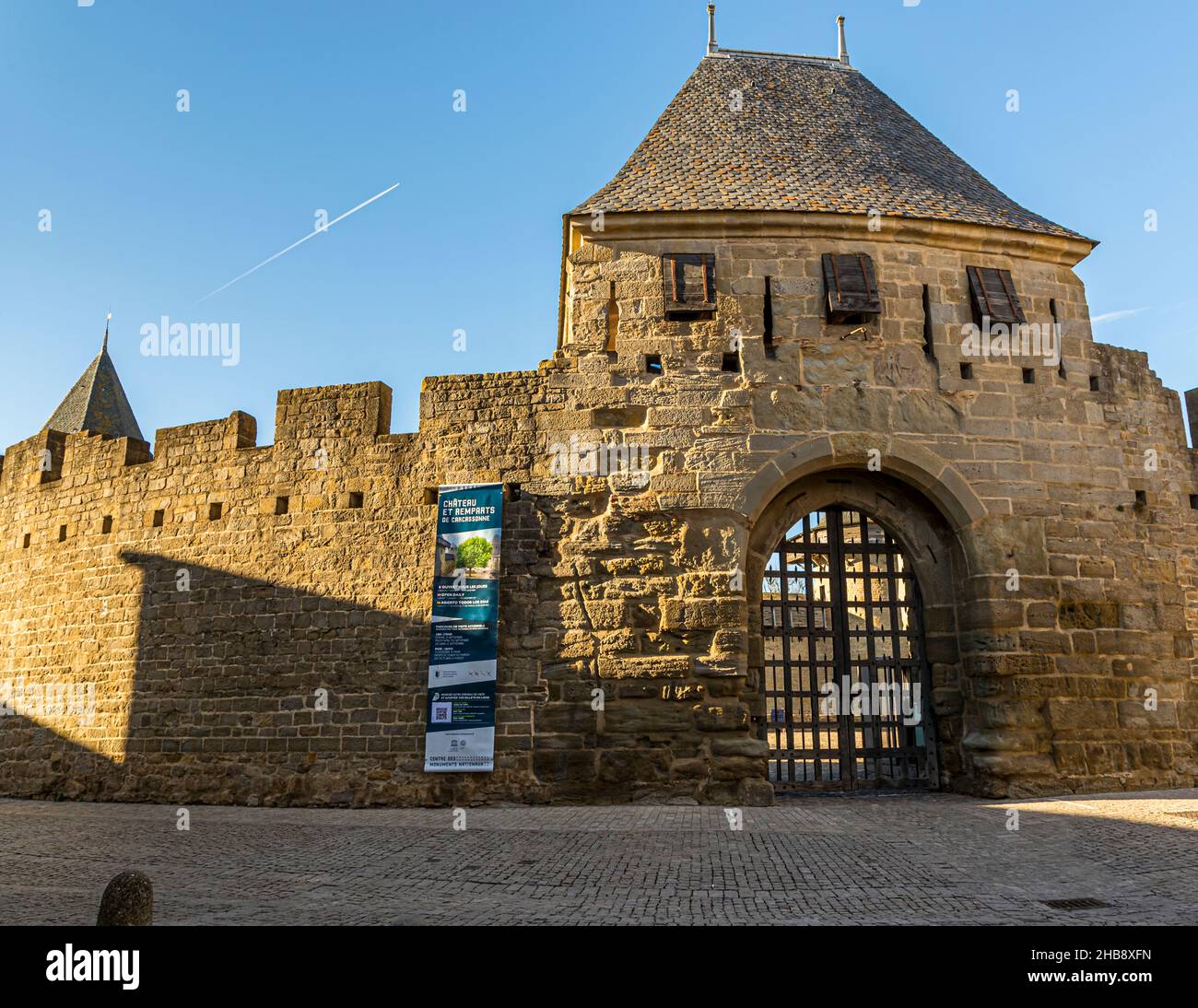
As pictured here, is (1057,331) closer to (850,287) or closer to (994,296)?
(994,296)

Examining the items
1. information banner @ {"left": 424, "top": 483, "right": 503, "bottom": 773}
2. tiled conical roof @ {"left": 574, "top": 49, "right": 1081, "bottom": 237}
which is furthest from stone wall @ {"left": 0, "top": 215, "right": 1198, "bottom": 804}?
tiled conical roof @ {"left": 574, "top": 49, "right": 1081, "bottom": 237}

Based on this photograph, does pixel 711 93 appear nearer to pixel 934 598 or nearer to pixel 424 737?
pixel 934 598

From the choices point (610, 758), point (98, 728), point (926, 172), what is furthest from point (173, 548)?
point (926, 172)

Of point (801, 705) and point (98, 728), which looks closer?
point (801, 705)

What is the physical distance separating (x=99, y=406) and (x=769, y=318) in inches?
542

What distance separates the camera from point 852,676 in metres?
9.93

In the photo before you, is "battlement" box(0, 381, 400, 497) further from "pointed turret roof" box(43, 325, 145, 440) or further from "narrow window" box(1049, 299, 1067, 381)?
"narrow window" box(1049, 299, 1067, 381)

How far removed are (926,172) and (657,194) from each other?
3741 millimetres

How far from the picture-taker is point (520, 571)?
31.5 ft

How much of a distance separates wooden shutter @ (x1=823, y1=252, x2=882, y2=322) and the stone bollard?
8.56 meters

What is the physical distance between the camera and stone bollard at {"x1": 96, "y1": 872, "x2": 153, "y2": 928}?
3.44 m

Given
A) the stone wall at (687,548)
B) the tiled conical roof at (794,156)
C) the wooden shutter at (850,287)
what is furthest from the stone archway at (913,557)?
the tiled conical roof at (794,156)

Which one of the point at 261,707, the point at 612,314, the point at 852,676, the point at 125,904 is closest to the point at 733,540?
the point at 852,676

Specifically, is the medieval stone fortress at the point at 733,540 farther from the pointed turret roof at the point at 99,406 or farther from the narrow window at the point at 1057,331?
the pointed turret roof at the point at 99,406
